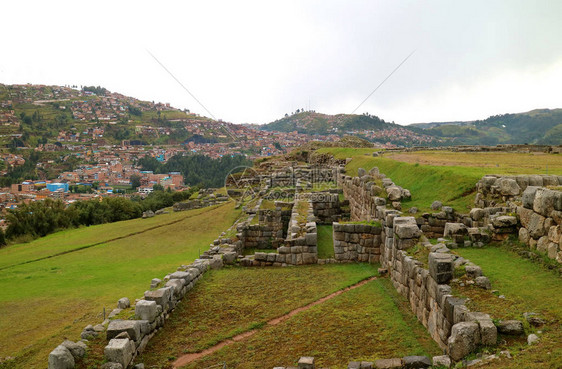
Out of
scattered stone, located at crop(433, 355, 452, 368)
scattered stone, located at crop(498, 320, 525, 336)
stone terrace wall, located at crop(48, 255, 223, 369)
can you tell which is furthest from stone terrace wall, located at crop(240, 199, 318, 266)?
scattered stone, located at crop(498, 320, 525, 336)

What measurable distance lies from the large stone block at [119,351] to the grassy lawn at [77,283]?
2.19 meters

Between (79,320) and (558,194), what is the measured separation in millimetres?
11045

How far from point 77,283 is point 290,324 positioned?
10.2 metres

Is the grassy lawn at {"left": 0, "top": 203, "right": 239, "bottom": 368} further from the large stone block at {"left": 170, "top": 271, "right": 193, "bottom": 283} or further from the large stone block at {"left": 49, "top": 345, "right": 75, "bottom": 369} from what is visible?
the large stone block at {"left": 170, "top": 271, "right": 193, "bottom": 283}

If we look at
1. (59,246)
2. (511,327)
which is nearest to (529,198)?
(511,327)

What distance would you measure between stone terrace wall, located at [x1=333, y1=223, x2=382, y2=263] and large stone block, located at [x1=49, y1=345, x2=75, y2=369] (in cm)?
832

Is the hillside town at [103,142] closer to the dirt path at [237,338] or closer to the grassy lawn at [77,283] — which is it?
the grassy lawn at [77,283]

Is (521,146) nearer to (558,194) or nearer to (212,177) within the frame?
(558,194)

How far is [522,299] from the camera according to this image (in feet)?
18.4

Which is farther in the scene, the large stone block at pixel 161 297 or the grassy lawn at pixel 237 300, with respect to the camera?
the large stone block at pixel 161 297

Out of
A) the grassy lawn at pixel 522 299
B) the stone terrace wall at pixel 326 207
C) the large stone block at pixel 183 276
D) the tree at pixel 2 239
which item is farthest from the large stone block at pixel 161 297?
the tree at pixel 2 239

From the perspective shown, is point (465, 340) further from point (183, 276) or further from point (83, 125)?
point (83, 125)

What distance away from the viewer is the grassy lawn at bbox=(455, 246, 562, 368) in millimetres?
4195

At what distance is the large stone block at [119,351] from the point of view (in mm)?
5902
